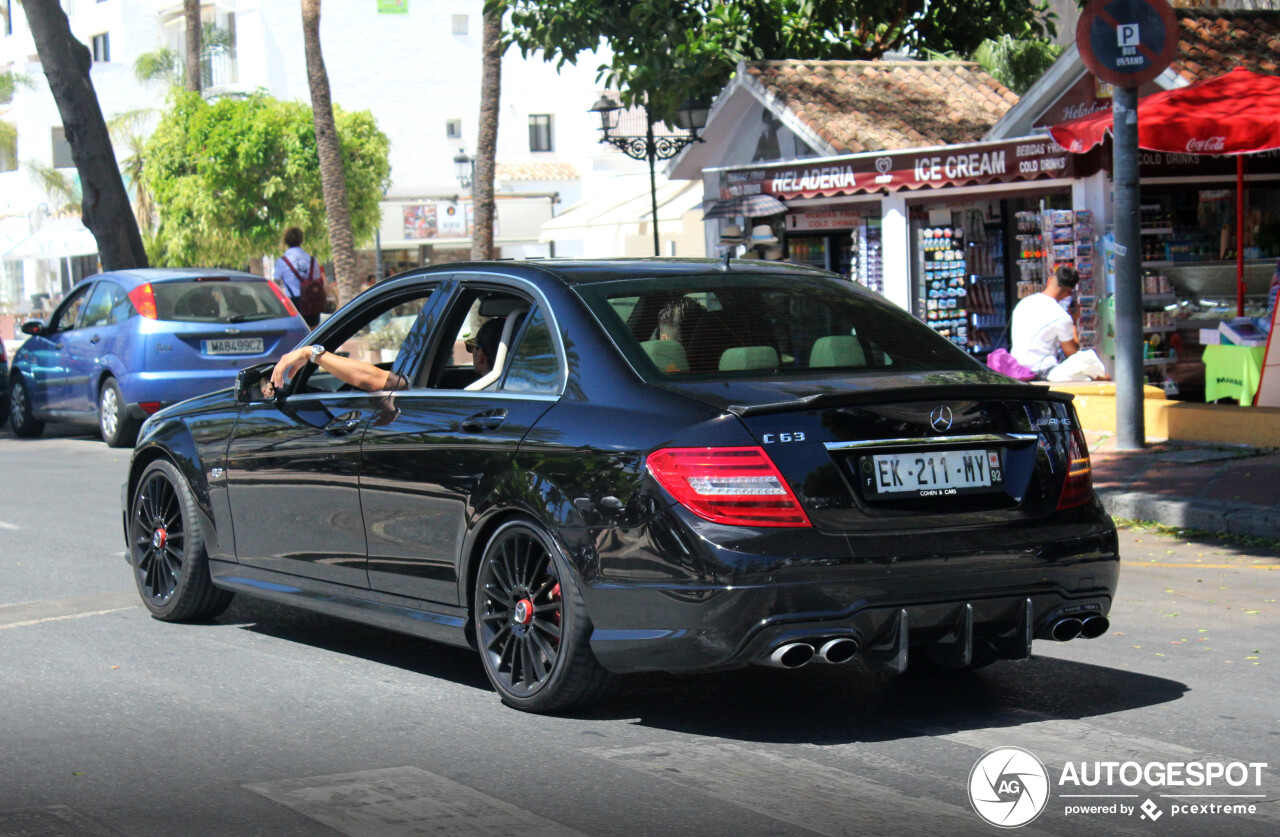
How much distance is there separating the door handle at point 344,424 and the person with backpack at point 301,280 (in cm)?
1377

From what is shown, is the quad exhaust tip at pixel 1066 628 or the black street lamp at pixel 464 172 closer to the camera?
the quad exhaust tip at pixel 1066 628

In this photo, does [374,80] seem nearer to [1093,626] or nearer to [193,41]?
[193,41]

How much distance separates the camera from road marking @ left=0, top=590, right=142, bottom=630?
752cm

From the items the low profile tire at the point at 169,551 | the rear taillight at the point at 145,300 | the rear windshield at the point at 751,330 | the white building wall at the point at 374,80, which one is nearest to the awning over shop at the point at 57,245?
the white building wall at the point at 374,80

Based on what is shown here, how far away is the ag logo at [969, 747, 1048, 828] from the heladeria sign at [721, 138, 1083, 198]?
1258cm

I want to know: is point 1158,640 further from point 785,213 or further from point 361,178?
point 361,178

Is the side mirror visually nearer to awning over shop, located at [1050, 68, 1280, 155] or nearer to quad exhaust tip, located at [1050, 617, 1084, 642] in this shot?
quad exhaust tip, located at [1050, 617, 1084, 642]

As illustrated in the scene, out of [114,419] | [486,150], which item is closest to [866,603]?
[114,419]

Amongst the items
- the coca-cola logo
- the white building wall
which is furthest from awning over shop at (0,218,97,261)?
the coca-cola logo

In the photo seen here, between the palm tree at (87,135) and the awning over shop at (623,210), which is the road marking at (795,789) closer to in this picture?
the palm tree at (87,135)

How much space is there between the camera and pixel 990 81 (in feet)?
76.1

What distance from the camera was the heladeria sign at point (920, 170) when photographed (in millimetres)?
16812

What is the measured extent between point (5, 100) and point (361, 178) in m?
24.1

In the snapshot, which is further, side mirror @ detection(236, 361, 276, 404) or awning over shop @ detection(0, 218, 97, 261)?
awning over shop @ detection(0, 218, 97, 261)
